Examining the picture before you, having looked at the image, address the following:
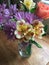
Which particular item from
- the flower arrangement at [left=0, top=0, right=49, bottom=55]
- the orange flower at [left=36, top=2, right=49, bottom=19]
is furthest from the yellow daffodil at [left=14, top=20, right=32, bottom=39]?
the orange flower at [left=36, top=2, right=49, bottom=19]

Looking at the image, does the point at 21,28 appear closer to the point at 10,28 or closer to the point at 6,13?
the point at 10,28

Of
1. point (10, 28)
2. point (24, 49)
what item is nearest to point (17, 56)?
point (24, 49)

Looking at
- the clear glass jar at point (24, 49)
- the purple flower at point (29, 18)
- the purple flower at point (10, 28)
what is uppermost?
the purple flower at point (29, 18)

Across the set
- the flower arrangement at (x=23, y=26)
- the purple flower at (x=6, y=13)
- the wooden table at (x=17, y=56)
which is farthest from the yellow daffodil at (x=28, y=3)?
the wooden table at (x=17, y=56)

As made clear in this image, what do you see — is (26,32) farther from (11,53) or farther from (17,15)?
(11,53)

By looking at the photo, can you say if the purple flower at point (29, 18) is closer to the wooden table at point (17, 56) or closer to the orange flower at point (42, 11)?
the orange flower at point (42, 11)

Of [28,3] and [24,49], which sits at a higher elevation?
[28,3]
